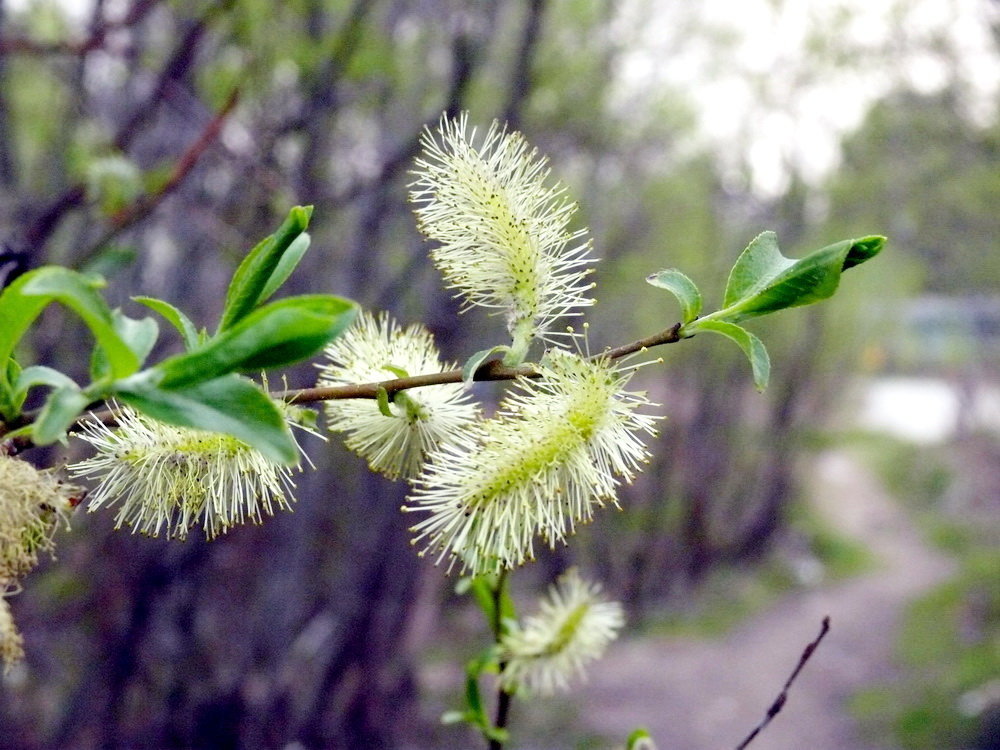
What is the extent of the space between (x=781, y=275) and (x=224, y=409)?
334 mm

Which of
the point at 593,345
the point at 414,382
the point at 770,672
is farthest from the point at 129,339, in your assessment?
the point at 770,672

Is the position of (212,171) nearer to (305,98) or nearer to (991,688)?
(305,98)

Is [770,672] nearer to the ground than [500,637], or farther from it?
farther from it

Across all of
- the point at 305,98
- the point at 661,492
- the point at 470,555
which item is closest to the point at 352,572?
the point at 305,98

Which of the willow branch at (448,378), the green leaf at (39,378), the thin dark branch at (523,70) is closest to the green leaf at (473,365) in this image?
the willow branch at (448,378)

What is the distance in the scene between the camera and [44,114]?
324 cm

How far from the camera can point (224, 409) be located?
43cm

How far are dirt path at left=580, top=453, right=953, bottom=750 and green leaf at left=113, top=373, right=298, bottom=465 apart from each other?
13.4 ft

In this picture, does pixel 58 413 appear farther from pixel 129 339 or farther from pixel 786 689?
pixel 786 689

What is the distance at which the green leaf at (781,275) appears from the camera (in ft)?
1.68

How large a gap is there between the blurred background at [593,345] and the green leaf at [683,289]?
1.56 ft

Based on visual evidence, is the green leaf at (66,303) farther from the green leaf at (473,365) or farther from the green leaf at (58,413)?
the green leaf at (473,365)

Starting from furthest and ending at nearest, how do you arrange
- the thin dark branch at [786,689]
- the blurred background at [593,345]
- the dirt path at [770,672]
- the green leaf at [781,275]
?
the dirt path at [770,672] → the blurred background at [593,345] → the thin dark branch at [786,689] → the green leaf at [781,275]

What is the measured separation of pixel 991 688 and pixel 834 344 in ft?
10.5
